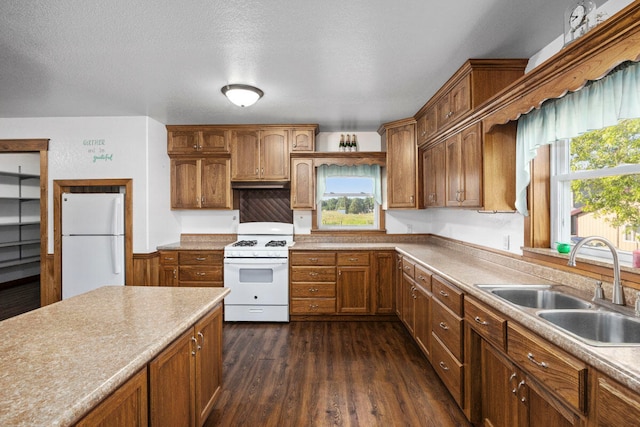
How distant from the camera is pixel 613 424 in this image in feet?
3.19

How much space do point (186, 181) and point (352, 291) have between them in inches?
104

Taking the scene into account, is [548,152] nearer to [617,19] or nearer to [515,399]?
[617,19]

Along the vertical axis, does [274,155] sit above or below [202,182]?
above

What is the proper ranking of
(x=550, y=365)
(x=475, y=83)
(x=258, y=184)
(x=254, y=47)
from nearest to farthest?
(x=550, y=365) → (x=254, y=47) → (x=475, y=83) → (x=258, y=184)

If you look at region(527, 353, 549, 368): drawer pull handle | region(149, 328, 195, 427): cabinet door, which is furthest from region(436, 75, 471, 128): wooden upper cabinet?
region(149, 328, 195, 427): cabinet door

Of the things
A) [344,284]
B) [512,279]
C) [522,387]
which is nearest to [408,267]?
[344,284]

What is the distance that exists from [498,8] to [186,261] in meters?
3.92

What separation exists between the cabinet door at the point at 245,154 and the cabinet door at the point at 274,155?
7cm

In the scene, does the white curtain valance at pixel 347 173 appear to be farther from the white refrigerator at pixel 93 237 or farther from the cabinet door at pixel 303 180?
the white refrigerator at pixel 93 237

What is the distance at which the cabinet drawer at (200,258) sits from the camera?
401 centimetres

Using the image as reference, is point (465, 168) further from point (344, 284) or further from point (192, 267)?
point (192, 267)

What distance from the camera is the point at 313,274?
155 inches

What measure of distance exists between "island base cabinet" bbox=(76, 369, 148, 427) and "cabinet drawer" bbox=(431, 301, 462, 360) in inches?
71.4

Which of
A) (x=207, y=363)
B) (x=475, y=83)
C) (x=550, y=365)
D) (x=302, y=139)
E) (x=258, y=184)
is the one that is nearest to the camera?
(x=550, y=365)
